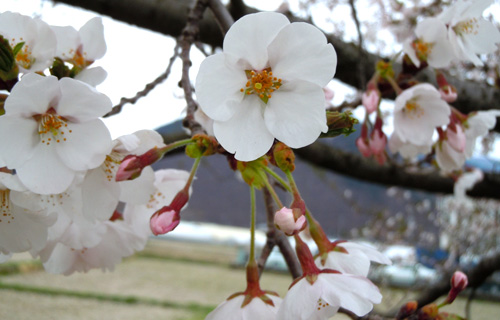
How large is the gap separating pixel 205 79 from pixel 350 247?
0.23 metres

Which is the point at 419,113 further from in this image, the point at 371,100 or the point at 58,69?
the point at 58,69

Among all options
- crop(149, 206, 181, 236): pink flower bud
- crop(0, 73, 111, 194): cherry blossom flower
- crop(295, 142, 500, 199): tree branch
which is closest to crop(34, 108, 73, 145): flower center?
crop(0, 73, 111, 194): cherry blossom flower

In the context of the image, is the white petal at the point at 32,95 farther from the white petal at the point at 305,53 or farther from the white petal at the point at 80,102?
the white petal at the point at 305,53

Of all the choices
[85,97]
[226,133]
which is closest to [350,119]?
[226,133]

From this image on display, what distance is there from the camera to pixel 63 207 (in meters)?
0.47

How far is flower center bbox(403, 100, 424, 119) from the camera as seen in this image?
74cm

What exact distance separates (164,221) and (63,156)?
0.36 feet

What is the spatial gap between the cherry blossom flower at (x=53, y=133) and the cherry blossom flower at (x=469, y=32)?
0.58 meters

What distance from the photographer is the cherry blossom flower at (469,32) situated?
2.37ft

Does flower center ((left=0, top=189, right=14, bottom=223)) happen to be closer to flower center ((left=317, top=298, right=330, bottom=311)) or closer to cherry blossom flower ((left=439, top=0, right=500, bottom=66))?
flower center ((left=317, top=298, right=330, bottom=311))

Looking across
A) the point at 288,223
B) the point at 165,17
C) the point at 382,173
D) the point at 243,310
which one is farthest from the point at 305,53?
the point at 382,173

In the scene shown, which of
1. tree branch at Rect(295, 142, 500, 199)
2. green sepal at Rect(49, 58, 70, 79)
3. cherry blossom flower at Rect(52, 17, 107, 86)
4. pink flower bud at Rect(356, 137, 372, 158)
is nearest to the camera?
green sepal at Rect(49, 58, 70, 79)

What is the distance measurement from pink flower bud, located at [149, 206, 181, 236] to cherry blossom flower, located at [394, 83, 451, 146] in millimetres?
457

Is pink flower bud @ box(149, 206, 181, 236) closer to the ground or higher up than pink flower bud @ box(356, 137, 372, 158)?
higher up
